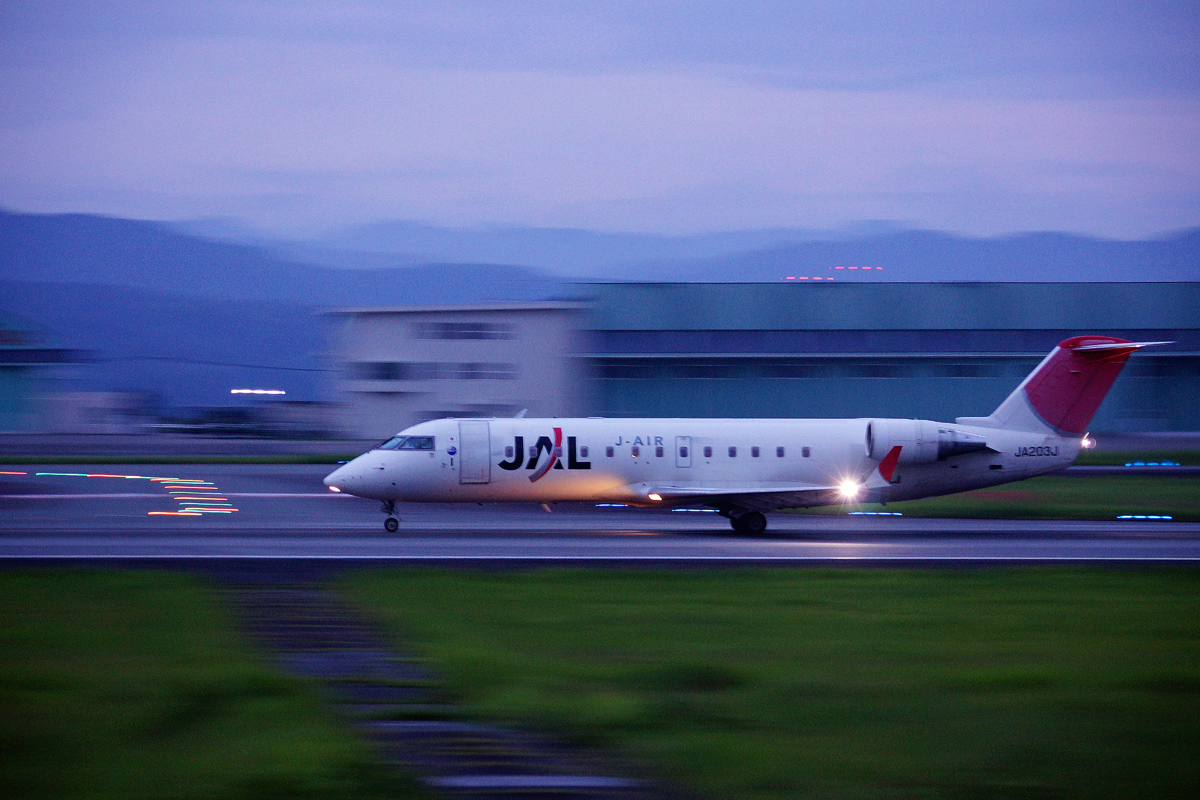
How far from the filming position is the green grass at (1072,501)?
98.5 feet

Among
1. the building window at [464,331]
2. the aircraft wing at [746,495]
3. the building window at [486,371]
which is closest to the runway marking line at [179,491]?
the aircraft wing at [746,495]

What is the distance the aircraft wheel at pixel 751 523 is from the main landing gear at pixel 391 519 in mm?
7740

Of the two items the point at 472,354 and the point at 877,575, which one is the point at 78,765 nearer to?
the point at 877,575

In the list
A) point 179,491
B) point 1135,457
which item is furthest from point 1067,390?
point 1135,457

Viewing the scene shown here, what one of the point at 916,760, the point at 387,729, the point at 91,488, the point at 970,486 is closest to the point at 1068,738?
the point at 916,760

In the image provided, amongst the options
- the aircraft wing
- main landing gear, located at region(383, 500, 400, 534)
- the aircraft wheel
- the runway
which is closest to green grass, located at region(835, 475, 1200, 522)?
the runway

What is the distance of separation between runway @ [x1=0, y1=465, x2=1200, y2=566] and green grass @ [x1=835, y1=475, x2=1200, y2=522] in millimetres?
1809

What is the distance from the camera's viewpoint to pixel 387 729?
28.2ft

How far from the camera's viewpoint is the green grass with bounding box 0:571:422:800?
720 centimetres

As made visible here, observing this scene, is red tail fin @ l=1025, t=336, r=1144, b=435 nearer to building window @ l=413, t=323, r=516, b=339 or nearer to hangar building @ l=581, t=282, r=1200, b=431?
hangar building @ l=581, t=282, r=1200, b=431

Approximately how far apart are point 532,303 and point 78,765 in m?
43.8

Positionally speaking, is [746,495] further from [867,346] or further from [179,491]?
[867,346]

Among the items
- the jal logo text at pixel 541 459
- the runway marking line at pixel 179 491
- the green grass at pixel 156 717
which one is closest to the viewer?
the green grass at pixel 156 717

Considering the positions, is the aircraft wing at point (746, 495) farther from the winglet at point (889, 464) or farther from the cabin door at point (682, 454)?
the winglet at point (889, 464)
